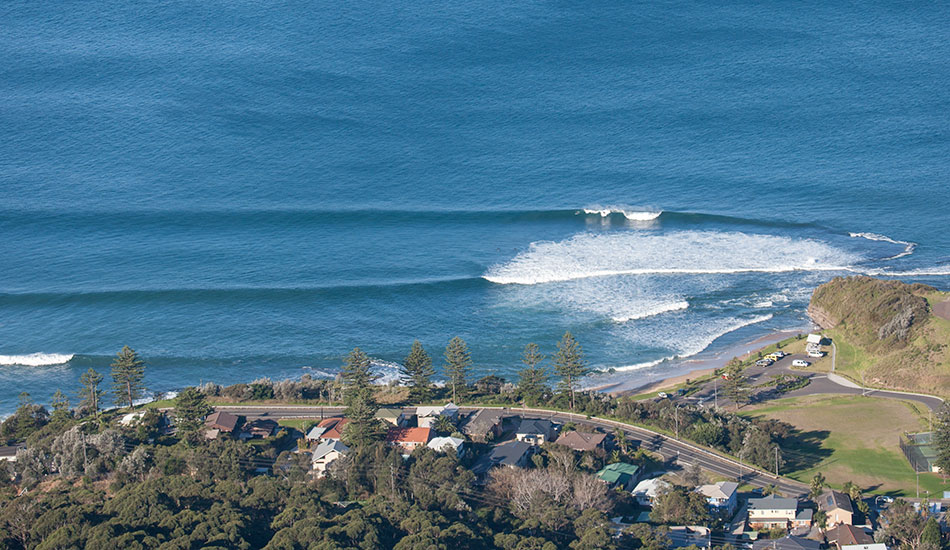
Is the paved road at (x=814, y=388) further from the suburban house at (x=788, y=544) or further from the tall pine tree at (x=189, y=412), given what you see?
the tall pine tree at (x=189, y=412)

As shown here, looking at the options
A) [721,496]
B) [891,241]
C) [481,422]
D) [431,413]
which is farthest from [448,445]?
[891,241]

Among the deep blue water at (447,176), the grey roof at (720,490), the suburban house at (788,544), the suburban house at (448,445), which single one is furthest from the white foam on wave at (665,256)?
the suburban house at (788,544)

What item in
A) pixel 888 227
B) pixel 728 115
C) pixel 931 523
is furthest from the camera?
pixel 728 115

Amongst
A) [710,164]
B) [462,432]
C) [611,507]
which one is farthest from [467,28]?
[611,507]

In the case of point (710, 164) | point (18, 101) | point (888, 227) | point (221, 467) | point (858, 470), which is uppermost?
point (18, 101)

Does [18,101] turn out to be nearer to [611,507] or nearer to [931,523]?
[611,507]

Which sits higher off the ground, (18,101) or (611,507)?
(18,101)

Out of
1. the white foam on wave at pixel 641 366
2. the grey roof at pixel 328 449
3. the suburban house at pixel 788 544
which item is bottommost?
the suburban house at pixel 788 544

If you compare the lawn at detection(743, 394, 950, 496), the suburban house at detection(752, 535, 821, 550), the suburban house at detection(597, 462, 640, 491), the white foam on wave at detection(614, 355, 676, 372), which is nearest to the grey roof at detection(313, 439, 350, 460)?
the suburban house at detection(597, 462, 640, 491)
